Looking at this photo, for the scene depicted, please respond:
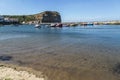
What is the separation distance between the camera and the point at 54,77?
17.3 metres

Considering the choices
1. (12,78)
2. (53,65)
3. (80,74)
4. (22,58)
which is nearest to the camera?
(12,78)

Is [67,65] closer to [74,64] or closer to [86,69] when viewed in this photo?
[74,64]

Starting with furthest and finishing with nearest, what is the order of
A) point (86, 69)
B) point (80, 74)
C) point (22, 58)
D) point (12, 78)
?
point (22, 58) → point (86, 69) → point (80, 74) → point (12, 78)

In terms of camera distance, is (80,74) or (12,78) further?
(80,74)

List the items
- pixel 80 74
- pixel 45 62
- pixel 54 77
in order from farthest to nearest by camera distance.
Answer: pixel 45 62 → pixel 80 74 → pixel 54 77

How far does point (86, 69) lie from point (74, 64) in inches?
94.6

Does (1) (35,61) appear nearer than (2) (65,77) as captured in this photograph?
No

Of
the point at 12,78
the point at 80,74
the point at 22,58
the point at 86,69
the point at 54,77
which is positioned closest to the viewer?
the point at 12,78

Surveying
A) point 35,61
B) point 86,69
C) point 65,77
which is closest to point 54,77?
point 65,77

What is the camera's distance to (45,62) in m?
23.4

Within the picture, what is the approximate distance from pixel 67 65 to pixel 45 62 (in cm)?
271

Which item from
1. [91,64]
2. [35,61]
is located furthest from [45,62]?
[91,64]

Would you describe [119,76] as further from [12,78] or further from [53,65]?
[12,78]

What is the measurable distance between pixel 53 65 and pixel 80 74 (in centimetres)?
413
